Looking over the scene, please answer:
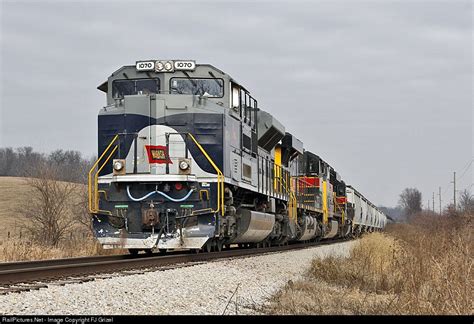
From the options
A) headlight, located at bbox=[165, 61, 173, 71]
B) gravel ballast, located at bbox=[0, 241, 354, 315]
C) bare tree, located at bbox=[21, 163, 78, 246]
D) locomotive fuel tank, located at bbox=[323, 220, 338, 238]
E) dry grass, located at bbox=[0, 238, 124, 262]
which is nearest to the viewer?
gravel ballast, located at bbox=[0, 241, 354, 315]

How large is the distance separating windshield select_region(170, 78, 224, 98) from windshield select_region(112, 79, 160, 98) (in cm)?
40

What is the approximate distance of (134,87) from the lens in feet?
51.7

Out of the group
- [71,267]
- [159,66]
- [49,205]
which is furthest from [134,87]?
[49,205]

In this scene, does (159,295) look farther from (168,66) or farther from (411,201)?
(411,201)

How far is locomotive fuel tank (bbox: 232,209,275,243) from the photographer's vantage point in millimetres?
16812

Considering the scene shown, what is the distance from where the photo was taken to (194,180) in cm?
1474

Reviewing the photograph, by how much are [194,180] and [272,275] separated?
3675 millimetres

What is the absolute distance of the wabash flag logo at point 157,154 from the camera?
14.8 metres

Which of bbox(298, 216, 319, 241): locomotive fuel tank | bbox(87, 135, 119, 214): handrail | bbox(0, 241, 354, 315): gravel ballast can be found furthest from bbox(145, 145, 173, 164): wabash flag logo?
bbox(298, 216, 319, 241): locomotive fuel tank

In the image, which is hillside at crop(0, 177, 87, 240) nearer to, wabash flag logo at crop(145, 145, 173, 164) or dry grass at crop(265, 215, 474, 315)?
wabash flag logo at crop(145, 145, 173, 164)

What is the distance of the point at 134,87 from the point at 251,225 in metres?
4.39

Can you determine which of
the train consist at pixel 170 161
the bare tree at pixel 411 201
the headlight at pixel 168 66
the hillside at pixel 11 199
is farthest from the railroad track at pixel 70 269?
the bare tree at pixel 411 201

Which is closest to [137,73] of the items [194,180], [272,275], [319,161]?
[194,180]

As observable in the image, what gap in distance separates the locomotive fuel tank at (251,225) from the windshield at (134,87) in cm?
365
